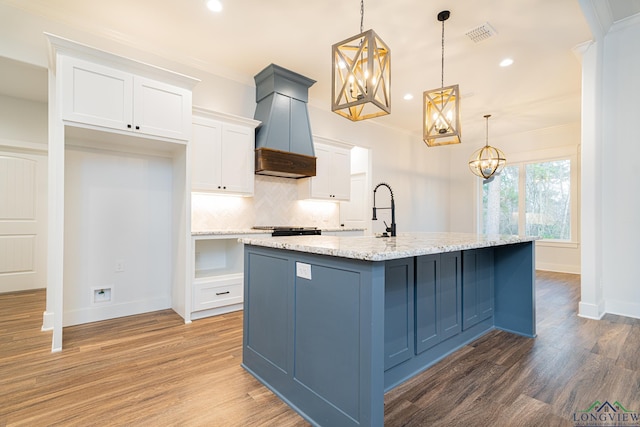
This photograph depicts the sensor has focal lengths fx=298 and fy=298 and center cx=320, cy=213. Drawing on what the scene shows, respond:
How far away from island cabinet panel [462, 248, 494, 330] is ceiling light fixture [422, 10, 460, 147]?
104 cm

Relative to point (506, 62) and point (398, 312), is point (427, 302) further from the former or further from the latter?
point (506, 62)

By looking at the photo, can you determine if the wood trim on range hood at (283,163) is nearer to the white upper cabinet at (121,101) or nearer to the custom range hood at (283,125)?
the custom range hood at (283,125)

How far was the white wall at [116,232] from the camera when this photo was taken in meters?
3.02

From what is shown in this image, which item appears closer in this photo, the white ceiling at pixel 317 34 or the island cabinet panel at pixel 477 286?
the island cabinet panel at pixel 477 286

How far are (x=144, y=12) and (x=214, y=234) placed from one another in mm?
2286

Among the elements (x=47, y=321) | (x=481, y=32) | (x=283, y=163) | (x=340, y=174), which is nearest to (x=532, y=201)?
(x=340, y=174)

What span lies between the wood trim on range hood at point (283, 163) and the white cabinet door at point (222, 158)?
0.49 ft

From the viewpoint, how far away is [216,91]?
394cm

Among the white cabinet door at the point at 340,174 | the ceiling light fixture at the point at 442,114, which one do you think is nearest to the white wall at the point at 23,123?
the white cabinet door at the point at 340,174

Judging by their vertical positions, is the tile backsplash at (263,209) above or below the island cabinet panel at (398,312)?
above

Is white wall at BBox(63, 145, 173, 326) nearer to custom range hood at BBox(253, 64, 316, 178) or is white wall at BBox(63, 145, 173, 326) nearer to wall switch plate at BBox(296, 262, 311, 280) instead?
custom range hood at BBox(253, 64, 316, 178)

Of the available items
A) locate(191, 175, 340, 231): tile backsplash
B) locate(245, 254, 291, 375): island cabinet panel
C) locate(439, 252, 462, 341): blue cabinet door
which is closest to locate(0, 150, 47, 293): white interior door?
locate(191, 175, 340, 231): tile backsplash

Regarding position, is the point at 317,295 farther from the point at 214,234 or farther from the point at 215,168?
the point at 215,168

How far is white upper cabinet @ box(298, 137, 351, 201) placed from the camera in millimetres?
4662
